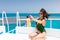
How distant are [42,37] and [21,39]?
1660 mm

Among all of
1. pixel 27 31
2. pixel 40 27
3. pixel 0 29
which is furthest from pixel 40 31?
pixel 0 29

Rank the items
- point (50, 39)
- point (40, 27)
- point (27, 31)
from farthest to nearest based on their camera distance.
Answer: point (27, 31)
point (50, 39)
point (40, 27)

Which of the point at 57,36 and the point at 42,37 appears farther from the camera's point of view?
the point at 57,36

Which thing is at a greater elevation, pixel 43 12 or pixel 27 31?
pixel 43 12

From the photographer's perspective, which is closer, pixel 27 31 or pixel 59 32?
pixel 59 32

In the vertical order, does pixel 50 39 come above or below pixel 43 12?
below

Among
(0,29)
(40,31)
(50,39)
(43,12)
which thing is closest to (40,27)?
(40,31)

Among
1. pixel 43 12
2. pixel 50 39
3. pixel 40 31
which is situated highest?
pixel 43 12

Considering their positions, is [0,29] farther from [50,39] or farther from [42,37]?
[42,37]

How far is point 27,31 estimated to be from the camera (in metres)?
6.45

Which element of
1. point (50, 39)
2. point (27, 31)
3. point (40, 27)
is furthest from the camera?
point (27, 31)

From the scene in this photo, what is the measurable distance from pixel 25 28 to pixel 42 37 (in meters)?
2.24

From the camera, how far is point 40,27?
14.0 feet

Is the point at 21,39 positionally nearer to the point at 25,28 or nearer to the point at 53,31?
the point at 25,28
